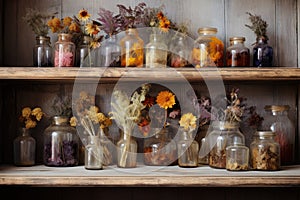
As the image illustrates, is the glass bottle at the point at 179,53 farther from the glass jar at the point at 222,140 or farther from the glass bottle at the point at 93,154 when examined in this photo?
the glass bottle at the point at 93,154

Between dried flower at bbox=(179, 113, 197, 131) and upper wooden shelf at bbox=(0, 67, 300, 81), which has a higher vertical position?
upper wooden shelf at bbox=(0, 67, 300, 81)

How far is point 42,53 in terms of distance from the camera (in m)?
1.72

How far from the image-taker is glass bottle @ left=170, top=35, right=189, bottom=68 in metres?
1.70

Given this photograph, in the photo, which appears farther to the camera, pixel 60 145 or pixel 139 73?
pixel 60 145

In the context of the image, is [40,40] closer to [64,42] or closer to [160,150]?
[64,42]

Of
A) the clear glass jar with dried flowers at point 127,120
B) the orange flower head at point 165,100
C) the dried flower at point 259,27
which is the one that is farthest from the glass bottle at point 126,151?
the dried flower at point 259,27

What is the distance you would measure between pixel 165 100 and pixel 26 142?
540 mm

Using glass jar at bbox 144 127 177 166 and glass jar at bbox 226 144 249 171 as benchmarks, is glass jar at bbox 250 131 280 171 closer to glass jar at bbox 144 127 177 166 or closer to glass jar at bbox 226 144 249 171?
glass jar at bbox 226 144 249 171

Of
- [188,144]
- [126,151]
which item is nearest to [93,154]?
[126,151]

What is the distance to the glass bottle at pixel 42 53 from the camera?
171 cm

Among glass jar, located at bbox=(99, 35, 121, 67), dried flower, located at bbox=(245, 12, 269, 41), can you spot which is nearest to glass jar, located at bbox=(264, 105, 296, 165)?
dried flower, located at bbox=(245, 12, 269, 41)


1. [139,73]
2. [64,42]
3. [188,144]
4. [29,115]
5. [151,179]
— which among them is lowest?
[151,179]

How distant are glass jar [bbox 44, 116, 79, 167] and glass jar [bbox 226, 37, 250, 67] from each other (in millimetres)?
639

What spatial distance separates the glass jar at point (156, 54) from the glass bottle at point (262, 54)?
0.34 metres
